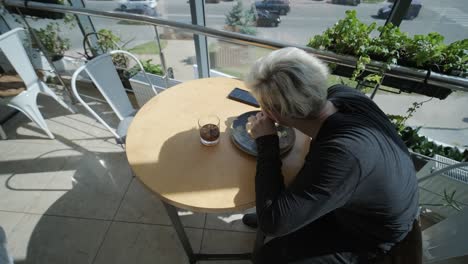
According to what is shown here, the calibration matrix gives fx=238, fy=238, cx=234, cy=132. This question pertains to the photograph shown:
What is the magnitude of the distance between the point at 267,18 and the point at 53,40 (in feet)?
7.83

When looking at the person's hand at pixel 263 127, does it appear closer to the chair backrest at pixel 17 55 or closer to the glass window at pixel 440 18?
the glass window at pixel 440 18

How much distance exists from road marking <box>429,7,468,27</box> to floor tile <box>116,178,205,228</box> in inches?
82.9

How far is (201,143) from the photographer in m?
1.14

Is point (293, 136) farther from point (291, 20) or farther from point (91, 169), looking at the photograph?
point (91, 169)

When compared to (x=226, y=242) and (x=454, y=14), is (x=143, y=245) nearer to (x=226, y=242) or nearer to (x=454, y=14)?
(x=226, y=242)

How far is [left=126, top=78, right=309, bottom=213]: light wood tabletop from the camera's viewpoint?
0.93 metres

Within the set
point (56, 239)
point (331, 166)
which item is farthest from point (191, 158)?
point (56, 239)

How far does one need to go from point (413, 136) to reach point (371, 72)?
32.9 inches

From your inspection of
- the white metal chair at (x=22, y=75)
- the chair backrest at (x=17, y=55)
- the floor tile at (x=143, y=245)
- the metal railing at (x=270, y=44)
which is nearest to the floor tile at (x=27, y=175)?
the white metal chair at (x=22, y=75)

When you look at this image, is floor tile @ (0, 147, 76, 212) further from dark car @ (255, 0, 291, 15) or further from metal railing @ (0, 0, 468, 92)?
dark car @ (255, 0, 291, 15)

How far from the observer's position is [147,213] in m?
1.80

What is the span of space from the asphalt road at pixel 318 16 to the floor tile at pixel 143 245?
5.11ft

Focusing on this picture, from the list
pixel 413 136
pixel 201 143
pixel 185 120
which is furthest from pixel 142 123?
pixel 413 136

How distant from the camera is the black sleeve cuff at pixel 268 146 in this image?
908 mm
